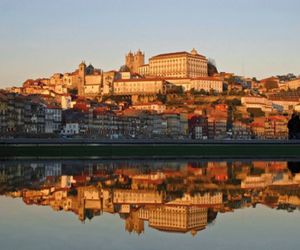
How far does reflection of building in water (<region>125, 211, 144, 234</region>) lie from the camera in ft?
48.8

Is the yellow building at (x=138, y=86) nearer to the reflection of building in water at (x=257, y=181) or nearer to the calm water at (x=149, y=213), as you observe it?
the reflection of building in water at (x=257, y=181)

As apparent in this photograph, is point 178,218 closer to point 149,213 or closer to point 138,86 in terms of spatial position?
point 149,213

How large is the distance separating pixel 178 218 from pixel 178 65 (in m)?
132

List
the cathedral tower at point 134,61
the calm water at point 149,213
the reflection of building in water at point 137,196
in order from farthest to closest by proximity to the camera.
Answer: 1. the cathedral tower at point 134,61
2. the reflection of building in water at point 137,196
3. the calm water at point 149,213

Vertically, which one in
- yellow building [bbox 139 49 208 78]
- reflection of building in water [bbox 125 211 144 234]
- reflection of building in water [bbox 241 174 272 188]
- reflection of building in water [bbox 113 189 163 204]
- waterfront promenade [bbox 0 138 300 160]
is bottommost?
reflection of building in water [bbox 125 211 144 234]

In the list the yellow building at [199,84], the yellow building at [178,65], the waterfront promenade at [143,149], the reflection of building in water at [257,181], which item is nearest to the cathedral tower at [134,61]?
the yellow building at [178,65]

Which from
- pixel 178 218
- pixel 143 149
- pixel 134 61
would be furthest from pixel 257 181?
pixel 134 61

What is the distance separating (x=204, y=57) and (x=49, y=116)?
2756 inches

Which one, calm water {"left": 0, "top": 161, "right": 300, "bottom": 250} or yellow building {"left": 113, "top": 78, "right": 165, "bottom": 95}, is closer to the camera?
calm water {"left": 0, "top": 161, "right": 300, "bottom": 250}

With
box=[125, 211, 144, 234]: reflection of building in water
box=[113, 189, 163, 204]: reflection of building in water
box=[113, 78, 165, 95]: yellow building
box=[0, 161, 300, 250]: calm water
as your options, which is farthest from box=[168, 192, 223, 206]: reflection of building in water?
box=[113, 78, 165, 95]: yellow building

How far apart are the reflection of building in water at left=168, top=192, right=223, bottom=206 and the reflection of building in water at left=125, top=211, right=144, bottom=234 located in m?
2.56

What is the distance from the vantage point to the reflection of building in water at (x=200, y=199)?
1981 centimetres

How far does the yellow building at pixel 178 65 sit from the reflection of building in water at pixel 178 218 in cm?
12599

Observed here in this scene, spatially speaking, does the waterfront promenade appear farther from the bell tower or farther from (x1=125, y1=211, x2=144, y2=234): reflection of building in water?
the bell tower
